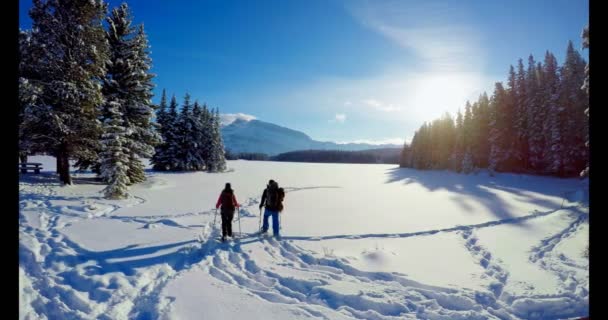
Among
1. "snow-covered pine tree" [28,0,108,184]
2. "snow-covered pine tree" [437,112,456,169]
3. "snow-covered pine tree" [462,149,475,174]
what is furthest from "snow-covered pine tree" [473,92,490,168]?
"snow-covered pine tree" [28,0,108,184]

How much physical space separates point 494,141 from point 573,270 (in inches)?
1725

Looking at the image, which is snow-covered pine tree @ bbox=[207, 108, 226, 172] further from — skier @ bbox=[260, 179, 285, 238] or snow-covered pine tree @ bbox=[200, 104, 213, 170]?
skier @ bbox=[260, 179, 285, 238]

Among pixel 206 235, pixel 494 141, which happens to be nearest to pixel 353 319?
pixel 206 235

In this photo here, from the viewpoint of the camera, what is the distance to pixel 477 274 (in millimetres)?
7891

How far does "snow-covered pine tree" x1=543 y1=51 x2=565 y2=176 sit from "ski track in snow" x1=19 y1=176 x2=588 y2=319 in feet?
109

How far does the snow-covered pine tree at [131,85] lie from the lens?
22.4 meters

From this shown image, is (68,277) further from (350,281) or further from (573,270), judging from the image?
(573,270)

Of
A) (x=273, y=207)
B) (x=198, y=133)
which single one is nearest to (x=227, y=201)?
(x=273, y=207)

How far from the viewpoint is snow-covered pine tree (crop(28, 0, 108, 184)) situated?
1628 cm

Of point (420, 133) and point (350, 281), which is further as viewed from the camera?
point (420, 133)

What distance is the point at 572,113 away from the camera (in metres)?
34.3

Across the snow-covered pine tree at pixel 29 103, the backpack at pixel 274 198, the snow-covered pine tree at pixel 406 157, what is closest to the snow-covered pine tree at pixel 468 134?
the snow-covered pine tree at pixel 406 157

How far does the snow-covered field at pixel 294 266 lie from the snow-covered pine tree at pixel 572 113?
2548cm

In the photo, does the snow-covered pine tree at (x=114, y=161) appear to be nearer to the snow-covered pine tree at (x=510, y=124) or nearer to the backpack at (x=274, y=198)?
the backpack at (x=274, y=198)
